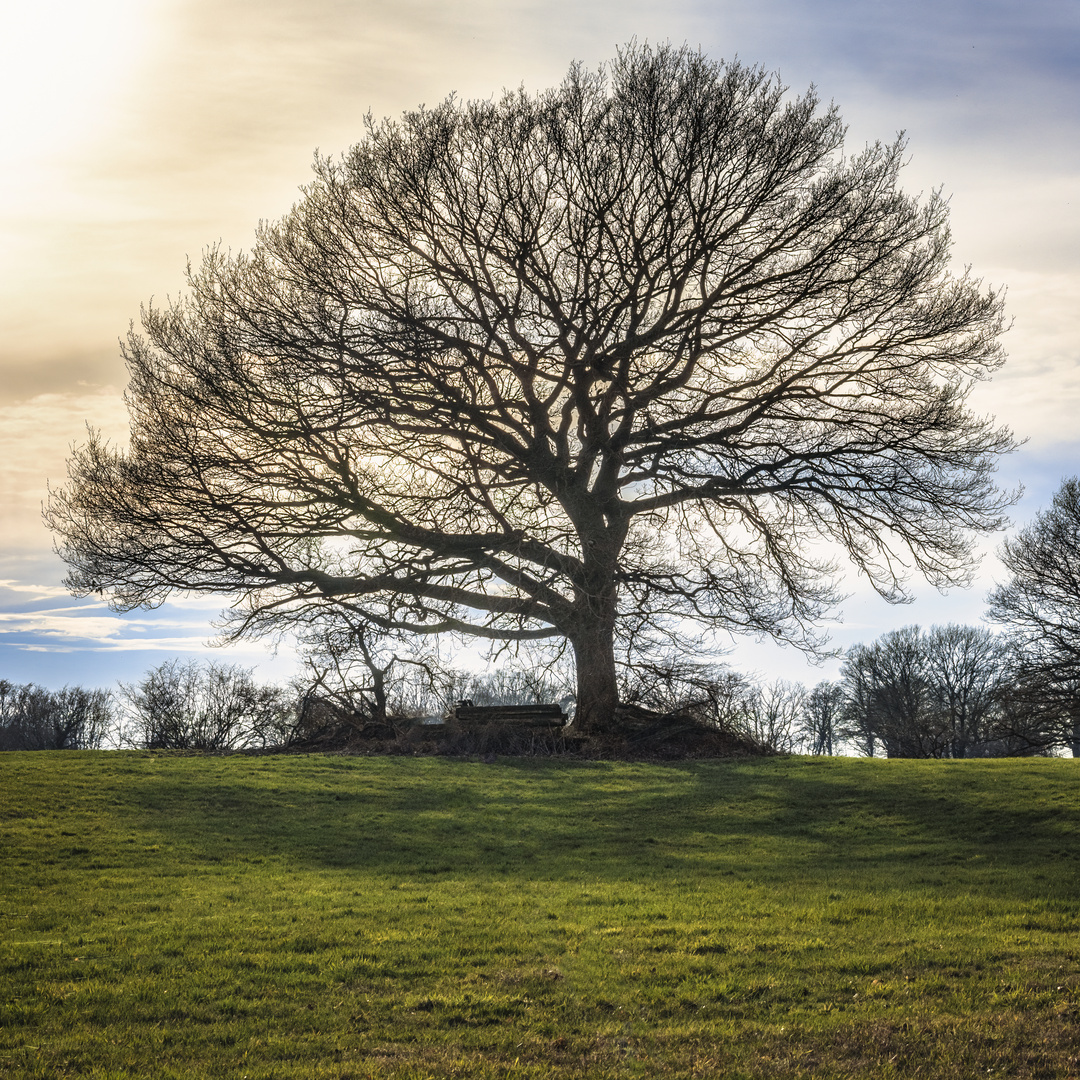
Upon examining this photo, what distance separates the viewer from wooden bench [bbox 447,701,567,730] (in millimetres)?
22828

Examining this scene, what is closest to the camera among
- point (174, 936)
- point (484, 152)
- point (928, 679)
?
point (174, 936)

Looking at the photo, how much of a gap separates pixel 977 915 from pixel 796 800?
7.52m

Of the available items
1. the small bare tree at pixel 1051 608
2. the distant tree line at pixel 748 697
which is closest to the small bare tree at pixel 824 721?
the distant tree line at pixel 748 697

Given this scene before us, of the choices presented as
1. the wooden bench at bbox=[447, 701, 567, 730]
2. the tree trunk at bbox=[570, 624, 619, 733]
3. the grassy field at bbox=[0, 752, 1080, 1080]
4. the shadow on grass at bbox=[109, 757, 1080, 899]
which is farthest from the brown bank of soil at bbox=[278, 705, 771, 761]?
the grassy field at bbox=[0, 752, 1080, 1080]

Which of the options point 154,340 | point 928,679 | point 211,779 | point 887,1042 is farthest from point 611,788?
point 928,679

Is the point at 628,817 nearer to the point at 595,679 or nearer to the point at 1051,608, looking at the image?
the point at 595,679

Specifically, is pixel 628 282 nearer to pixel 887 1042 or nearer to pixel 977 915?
pixel 977 915

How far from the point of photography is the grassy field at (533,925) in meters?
6.41

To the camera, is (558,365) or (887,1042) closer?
(887,1042)

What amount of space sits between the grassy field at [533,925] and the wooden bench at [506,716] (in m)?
3.74

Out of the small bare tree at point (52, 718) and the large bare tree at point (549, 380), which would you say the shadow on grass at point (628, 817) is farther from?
the small bare tree at point (52, 718)

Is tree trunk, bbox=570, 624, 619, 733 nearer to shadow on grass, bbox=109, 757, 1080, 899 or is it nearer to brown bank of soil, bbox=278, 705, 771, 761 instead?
brown bank of soil, bbox=278, 705, 771, 761

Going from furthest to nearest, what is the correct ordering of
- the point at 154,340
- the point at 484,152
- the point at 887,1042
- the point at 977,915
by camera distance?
the point at 154,340 < the point at 484,152 < the point at 977,915 < the point at 887,1042

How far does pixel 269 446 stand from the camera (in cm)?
2170
